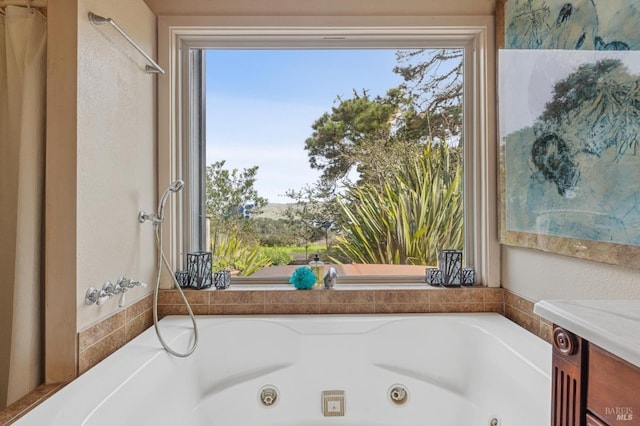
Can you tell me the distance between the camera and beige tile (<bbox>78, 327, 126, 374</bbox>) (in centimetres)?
143

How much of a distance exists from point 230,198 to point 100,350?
1.11 meters

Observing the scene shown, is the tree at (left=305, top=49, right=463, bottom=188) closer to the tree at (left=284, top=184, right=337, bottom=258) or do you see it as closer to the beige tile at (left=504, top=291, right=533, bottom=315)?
the tree at (left=284, top=184, right=337, bottom=258)

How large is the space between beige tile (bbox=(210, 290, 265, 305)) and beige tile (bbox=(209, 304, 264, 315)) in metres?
0.02

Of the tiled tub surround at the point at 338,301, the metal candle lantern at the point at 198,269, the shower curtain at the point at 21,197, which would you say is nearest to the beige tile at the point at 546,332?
the tiled tub surround at the point at 338,301

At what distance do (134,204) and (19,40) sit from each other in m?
0.78

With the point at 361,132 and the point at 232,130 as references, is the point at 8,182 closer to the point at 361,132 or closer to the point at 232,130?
the point at 232,130

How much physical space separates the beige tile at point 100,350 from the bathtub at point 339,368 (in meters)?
0.04

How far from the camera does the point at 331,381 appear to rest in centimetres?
190

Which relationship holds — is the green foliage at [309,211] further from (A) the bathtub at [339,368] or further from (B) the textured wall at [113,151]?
(B) the textured wall at [113,151]

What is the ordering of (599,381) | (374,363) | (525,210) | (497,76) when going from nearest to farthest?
(599,381) < (525,210) < (374,363) < (497,76)

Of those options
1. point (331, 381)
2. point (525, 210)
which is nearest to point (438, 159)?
point (525, 210)

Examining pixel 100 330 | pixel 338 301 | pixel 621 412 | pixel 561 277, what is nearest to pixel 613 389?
pixel 621 412

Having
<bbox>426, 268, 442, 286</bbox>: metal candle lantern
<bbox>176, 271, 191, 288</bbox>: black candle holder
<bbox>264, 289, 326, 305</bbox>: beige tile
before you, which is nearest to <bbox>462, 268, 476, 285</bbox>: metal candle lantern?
<bbox>426, 268, 442, 286</bbox>: metal candle lantern

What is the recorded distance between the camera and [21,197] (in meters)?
1.39
